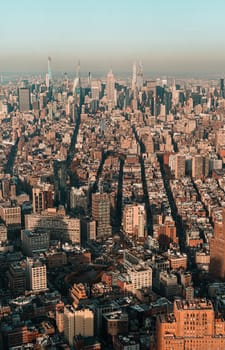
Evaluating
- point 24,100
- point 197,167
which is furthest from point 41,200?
point 24,100

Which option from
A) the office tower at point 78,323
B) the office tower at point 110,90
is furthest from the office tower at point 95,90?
the office tower at point 78,323

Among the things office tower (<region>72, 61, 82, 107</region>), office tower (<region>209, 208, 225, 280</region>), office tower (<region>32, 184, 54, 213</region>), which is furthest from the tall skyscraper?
office tower (<region>209, 208, 225, 280</region>)

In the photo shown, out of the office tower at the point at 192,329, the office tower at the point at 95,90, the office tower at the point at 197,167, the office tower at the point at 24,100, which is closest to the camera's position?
the office tower at the point at 192,329

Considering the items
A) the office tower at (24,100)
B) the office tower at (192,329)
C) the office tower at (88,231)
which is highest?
the office tower at (24,100)

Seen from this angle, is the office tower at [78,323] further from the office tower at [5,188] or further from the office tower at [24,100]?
the office tower at [24,100]

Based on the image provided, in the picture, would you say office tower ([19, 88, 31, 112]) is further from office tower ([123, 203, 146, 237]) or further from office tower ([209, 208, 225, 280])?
office tower ([209, 208, 225, 280])

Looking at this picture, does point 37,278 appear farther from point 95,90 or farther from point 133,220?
point 95,90
